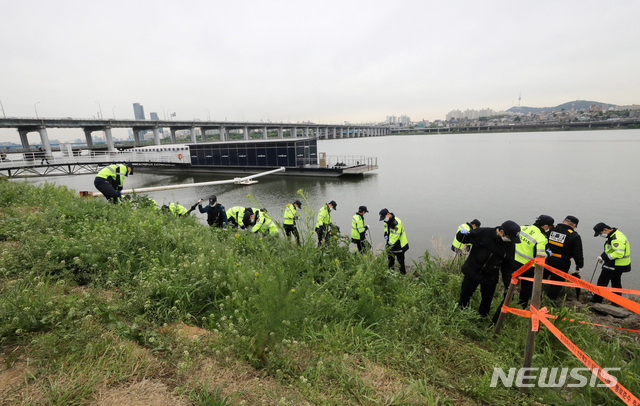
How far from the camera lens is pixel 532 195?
52.2 feet

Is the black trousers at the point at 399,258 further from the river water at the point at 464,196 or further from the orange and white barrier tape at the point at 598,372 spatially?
the orange and white barrier tape at the point at 598,372

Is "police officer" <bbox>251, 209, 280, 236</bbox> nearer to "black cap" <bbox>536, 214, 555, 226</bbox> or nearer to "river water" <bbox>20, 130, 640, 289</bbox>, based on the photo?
"river water" <bbox>20, 130, 640, 289</bbox>

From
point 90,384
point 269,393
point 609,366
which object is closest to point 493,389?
point 609,366

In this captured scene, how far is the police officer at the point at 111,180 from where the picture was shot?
27.1 feet

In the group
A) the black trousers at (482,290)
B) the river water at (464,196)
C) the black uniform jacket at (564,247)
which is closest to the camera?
the black trousers at (482,290)

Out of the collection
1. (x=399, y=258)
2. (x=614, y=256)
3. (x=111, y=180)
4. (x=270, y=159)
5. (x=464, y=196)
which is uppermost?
(x=111, y=180)

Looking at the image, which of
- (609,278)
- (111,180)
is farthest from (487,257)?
(111,180)

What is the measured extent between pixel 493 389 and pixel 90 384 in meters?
3.65

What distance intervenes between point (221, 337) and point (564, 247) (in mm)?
6420

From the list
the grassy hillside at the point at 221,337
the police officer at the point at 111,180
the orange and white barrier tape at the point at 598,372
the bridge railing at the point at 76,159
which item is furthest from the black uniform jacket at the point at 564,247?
the bridge railing at the point at 76,159

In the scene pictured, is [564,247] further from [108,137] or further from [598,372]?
[108,137]

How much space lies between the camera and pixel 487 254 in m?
4.29

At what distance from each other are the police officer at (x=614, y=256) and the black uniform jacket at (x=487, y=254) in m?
2.92

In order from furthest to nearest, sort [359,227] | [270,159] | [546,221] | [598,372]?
[270,159] → [359,227] → [546,221] → [598,372]
